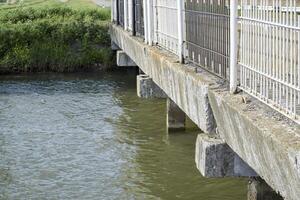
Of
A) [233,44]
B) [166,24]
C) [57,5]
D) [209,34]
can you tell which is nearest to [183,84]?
[209,34]

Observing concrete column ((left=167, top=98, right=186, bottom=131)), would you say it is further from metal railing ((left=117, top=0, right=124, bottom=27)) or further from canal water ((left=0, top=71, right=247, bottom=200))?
metal railing ((left=117, top=0, right=124, bottom=27))

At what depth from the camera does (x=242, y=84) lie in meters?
6.05

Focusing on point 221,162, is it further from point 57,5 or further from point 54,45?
point 57,5

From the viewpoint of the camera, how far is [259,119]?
5.08m

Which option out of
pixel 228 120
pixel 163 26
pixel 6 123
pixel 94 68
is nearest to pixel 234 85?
pixel 228 120

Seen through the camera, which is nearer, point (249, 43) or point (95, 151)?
point (249, 43)

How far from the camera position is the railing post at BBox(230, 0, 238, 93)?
592cm

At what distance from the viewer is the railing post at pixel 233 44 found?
19.4 ft

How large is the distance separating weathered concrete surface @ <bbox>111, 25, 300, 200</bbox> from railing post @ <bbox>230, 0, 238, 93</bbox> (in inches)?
5.7

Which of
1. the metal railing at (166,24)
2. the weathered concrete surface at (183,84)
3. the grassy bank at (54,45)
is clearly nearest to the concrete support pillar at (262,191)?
the weathered concrete surface at (183,84)

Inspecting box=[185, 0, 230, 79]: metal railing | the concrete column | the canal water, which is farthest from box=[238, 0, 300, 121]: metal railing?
the concrete column

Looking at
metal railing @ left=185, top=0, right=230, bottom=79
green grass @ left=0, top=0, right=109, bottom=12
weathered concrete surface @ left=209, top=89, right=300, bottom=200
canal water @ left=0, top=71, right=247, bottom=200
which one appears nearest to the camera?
weathered concrete surface @ left=209, top=89, right=300, bottom=200

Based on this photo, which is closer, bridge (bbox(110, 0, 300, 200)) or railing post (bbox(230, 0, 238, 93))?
bridge (bbox(110, 0, 300, 200))

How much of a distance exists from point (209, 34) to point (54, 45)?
21.3 metres
